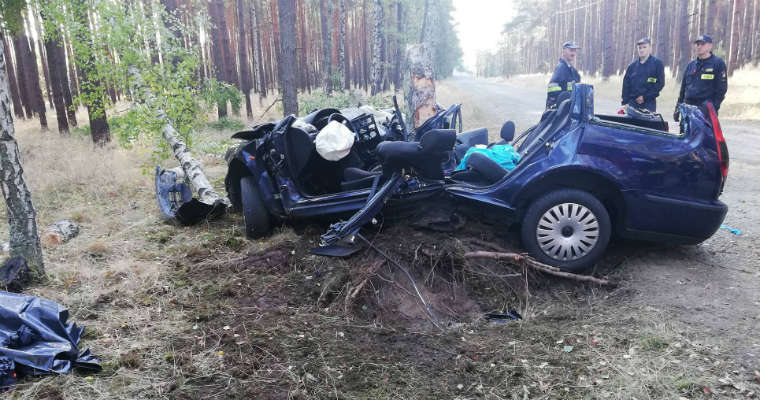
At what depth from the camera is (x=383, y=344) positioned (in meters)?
3.31

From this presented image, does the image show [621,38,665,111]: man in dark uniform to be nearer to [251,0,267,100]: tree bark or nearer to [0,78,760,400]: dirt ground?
[0,78,760,400]: dirt ground

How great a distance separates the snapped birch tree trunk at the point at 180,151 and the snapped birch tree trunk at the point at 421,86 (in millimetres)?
4186

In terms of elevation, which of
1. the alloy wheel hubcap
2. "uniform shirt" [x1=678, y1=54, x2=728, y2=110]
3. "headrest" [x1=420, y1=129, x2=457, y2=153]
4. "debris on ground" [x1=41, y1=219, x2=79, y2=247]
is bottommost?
"debris on ground" [x1=41, y1=219, x2=79, y2=247]

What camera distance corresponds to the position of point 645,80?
7160 mm

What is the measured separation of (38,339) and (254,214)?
2.59m

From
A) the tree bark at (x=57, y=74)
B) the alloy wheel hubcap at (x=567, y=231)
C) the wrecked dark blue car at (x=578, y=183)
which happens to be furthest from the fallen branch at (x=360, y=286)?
the tree bark at (x=57, y=74)

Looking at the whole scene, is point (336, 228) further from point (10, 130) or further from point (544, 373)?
point (10, 130)

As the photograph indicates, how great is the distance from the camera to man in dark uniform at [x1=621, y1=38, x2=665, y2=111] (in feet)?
23.3

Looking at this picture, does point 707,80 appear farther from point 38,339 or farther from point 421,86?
point 38,339

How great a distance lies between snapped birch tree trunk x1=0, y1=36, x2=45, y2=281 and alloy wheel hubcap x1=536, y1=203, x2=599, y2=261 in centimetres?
446

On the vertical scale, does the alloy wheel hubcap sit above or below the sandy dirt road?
above

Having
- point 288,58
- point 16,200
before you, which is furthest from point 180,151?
point 288,58

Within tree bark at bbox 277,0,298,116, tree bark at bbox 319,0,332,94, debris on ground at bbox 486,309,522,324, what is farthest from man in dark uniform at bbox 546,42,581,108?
tree bark at bbox 319,0,332,94

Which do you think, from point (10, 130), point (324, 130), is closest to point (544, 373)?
point (324, 130)
